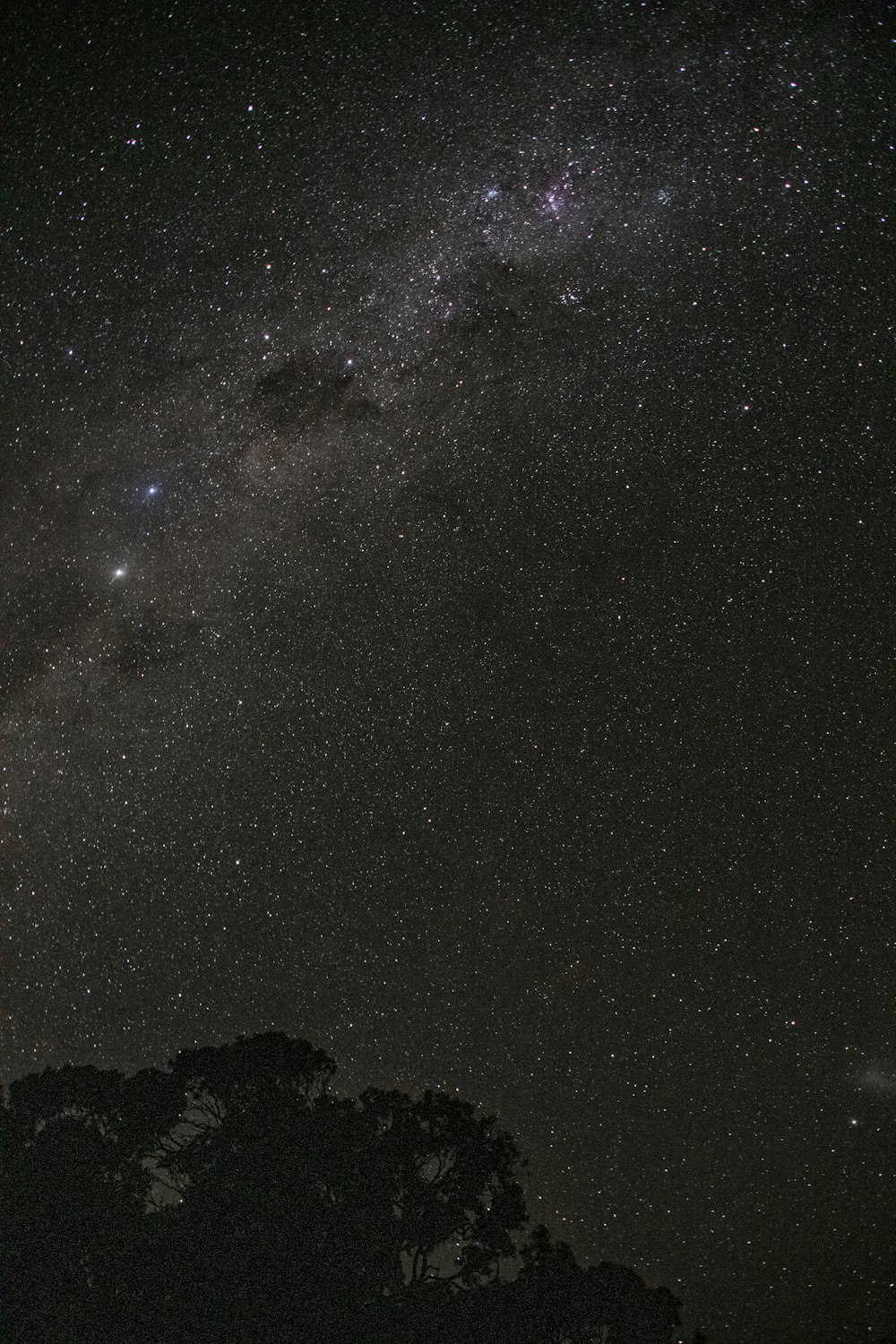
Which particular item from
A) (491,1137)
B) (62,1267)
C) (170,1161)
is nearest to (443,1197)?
(491,1137)

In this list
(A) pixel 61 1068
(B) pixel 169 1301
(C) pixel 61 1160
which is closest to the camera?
(B) pixel 169 1301

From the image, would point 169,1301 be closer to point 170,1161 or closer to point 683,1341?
point 170,1161

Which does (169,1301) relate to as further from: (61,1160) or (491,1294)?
(491,1294)

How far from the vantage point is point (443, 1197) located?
11102mm

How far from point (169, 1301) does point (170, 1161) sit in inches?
55.0

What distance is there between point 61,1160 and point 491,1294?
14.5 feet

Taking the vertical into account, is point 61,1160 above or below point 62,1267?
above

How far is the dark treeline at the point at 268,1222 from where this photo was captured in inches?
379

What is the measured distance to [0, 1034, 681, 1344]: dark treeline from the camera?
9633mm

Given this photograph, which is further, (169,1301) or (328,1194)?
(328,1194)

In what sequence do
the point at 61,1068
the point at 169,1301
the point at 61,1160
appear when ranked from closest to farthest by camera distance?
the point at 169,1301
the point at 61,1160
the point at 61,1068

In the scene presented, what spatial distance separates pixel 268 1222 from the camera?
1004 centimetres

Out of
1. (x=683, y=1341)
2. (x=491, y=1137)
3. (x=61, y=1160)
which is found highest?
(x=491, y=1137)

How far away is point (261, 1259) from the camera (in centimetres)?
984
